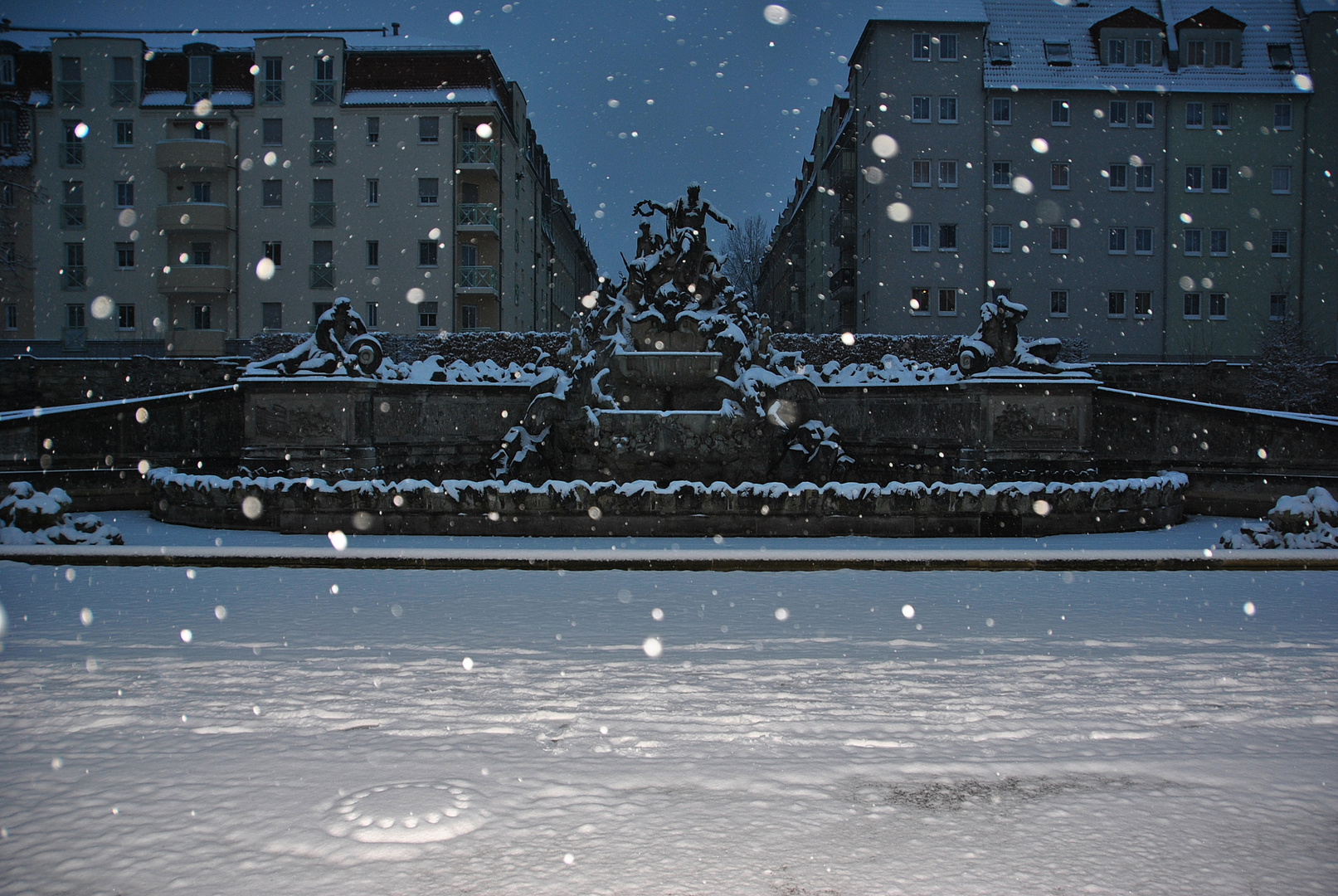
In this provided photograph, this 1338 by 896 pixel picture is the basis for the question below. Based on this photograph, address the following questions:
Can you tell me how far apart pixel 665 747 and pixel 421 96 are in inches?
1787

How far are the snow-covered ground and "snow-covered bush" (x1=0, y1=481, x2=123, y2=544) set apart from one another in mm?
3178

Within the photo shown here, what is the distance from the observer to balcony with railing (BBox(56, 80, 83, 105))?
44969 mm

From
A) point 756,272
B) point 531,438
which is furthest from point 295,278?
point 756,272

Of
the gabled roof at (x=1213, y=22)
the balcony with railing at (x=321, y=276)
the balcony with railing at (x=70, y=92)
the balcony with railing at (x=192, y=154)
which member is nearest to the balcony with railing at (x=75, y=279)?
the balcony with railing at (x=192, y=154)

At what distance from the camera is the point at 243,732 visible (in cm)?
415

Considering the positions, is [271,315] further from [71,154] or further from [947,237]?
[947,237]

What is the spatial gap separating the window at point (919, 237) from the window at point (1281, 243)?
14984 mm

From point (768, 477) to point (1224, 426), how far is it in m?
7.76

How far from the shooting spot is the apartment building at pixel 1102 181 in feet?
137

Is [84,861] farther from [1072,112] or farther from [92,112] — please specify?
[92,112]

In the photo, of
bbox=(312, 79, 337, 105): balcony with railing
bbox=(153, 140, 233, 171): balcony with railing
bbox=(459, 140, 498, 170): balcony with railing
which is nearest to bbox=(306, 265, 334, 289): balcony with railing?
bbox=(153, 140, 233, 171): balcony with railing

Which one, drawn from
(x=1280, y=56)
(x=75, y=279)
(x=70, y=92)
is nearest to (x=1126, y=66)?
(x=1280, y=56)

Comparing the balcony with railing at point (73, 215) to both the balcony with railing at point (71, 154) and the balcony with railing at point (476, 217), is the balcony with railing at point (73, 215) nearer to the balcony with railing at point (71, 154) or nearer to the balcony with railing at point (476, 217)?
the balcony with railing at point (71, 154)

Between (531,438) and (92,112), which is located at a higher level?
(92,112)
